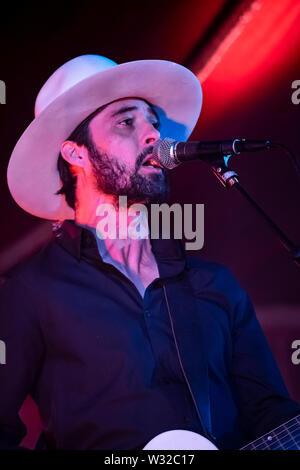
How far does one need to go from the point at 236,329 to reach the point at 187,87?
108cm

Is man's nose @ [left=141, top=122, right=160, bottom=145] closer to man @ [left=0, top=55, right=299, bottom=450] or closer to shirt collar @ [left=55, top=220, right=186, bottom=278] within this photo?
man @ [left=0, top=55, right=299, bottom=450]

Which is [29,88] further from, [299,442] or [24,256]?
[299,442]

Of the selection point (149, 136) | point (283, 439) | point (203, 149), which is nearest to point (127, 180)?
point (149, 136)

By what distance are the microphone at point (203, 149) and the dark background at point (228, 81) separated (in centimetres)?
79

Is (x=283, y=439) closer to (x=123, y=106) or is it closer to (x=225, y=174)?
(x=225, y=174)

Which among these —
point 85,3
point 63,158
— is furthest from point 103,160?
point 85,3

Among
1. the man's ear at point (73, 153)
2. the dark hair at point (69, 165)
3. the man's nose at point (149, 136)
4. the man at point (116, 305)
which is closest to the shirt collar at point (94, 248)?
the man at point (116, 305)

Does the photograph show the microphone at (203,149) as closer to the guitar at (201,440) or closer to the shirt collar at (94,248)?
the shirt collar at (94,248)

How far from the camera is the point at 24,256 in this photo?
220 centimetres

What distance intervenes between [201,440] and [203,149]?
2.93 feet

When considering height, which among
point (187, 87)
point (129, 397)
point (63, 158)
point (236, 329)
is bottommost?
point (129, 397)

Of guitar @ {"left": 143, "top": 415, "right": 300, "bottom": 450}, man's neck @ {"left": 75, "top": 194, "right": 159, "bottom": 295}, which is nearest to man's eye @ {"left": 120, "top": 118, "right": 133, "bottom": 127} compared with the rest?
man's neck @ {"left": 75, "top": 194, "right": 159, "bottom": 295}

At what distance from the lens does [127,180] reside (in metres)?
2.03

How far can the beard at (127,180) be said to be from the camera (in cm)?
200
